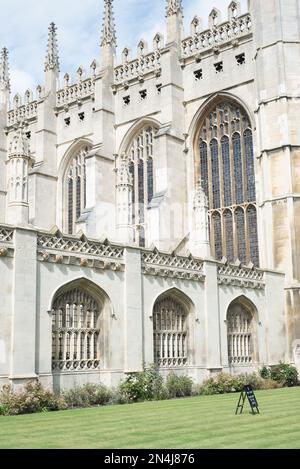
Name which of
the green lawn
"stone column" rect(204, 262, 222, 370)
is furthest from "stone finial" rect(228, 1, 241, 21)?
the green lawn

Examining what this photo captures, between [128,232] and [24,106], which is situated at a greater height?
[24,106]

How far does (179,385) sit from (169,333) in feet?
6.65

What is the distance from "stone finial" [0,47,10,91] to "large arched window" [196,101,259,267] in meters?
17.8

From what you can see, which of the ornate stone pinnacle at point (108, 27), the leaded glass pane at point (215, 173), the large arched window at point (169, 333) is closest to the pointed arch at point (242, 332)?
the large arched window at point (169, 333)

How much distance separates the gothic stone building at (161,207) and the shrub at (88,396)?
0.57 metres

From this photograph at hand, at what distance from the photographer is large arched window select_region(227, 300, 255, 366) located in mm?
25406

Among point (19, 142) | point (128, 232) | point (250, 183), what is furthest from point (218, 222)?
point (19, 142)

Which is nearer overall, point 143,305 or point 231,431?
point 231,431

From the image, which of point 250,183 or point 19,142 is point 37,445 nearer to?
point 19,142

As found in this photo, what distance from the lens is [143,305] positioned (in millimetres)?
20891

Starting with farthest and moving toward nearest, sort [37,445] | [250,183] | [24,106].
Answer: [24,106] < [250,183] < [37,445]

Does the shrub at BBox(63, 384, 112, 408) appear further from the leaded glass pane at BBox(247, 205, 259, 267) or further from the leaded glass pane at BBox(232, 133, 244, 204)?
the leaded glass pane at BBox(232, 133, 244, 204)

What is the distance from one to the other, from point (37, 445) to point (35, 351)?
812 centimetres

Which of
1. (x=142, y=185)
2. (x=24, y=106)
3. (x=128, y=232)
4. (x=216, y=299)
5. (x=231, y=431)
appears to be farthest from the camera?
(x=24, y=106)
